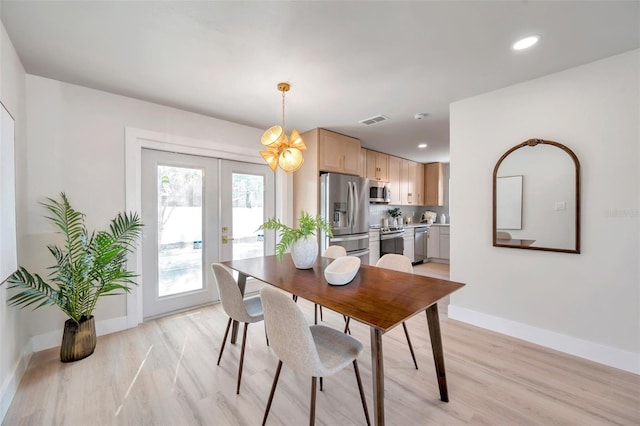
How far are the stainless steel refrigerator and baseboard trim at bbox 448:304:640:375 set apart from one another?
5.31ft

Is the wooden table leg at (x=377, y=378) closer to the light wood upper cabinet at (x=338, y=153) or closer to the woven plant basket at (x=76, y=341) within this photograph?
the woven plant basket at (x=76, y=341)

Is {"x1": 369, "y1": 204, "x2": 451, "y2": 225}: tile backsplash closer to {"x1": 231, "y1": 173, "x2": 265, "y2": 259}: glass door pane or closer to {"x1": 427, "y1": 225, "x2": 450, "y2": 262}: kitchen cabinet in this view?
{"x1": 427, "y1": 225, "x2": 450, "y2": 262}: kitchen cabinet

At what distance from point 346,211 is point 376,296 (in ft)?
8.42

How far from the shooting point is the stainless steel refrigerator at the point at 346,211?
12.2ft

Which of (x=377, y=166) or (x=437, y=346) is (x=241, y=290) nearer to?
(x=437, y=346)

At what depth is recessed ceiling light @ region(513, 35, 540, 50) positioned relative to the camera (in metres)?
1.79

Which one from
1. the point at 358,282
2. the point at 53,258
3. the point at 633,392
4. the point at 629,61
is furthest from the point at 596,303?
the point at 53,258

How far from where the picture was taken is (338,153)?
12.9 ft

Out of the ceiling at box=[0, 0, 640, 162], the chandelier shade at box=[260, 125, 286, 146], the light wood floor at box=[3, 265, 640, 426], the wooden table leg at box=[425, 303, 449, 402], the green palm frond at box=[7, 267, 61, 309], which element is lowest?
the light wood floor at box=[3, 265, 640, 426]

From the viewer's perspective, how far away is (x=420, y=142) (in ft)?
14.8

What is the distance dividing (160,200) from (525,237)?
3.87 meters

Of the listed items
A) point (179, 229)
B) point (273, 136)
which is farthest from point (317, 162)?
point (179, 229)

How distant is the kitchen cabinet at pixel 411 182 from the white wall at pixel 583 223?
301 cm

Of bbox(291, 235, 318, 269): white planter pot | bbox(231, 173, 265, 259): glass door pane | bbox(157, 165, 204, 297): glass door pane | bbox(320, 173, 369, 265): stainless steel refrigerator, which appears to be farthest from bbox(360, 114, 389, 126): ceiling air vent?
bbox(157, 165, 204, 297): glass door pane
